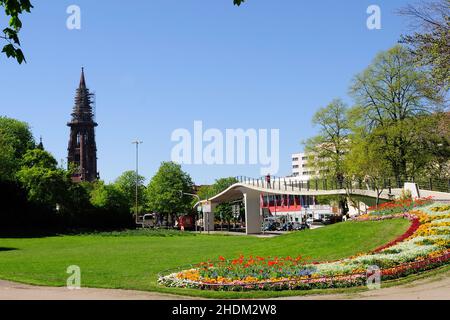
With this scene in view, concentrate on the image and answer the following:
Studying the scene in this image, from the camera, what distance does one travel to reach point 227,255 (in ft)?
93.0

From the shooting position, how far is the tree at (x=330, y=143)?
189ft

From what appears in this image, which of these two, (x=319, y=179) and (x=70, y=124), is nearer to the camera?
(x=319, y=179)

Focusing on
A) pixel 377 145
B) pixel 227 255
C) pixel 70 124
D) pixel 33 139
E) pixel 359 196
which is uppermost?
pixel 70 124

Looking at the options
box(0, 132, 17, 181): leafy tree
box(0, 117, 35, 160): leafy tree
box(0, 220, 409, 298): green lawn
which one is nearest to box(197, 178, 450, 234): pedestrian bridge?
box(0, 220, 409, 298): green lawn

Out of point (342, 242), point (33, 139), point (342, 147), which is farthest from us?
point (33, 139)

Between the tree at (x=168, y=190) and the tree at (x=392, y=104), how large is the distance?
5214 centimetres

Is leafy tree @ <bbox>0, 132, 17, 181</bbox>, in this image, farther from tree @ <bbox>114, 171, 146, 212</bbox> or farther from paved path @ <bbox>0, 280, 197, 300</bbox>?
paved path @ <bbox>0, 280, 197, 300</bbox>

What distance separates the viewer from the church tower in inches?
6880

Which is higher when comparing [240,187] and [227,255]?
[240,187]

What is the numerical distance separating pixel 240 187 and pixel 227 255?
3557cm

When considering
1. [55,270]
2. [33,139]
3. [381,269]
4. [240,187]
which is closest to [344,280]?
[381,269]

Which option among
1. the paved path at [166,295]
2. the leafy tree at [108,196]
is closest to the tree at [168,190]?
the leafy tree at [108,196]

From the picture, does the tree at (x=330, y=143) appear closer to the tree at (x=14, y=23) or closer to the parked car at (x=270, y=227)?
the parked car at (x=270, y=227)
